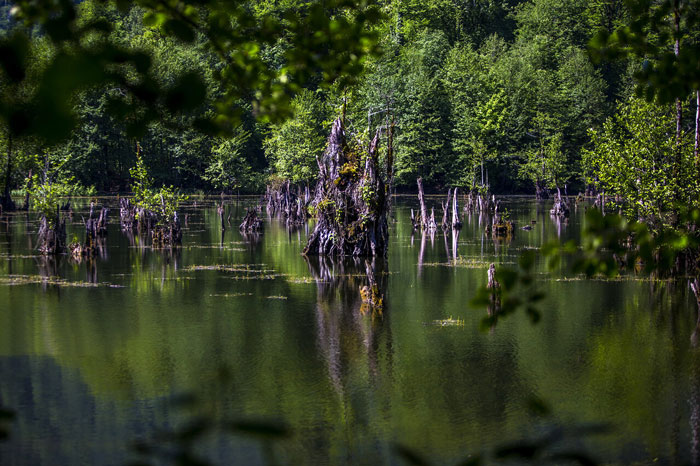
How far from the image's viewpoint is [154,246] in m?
30.5

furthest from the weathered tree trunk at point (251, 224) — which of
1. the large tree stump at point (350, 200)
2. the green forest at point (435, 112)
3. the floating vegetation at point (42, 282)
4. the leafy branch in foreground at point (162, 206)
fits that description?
the floating vegetation at point (42, 282)

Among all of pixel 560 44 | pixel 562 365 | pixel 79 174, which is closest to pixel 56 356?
pixel 562 365

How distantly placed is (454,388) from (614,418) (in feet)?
7.78

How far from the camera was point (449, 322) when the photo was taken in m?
17.0

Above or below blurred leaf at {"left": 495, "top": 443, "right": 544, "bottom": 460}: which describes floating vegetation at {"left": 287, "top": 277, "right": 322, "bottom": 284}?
below

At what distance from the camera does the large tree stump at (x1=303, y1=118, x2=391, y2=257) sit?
25.3 metres

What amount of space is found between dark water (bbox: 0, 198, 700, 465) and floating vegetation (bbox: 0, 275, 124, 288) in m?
0.08

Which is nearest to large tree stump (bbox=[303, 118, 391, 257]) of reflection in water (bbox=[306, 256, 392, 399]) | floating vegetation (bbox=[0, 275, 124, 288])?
reflection in water (bbox=[306, 256, 392, 399])

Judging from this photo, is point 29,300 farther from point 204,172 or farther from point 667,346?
point 204,172

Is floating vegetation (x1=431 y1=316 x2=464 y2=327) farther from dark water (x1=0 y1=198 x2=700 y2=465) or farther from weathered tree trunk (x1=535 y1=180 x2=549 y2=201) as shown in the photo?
weathered tree trunk (x1=535 y1=180 x2=549 y2=201)

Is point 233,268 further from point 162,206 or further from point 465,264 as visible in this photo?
point 465,264

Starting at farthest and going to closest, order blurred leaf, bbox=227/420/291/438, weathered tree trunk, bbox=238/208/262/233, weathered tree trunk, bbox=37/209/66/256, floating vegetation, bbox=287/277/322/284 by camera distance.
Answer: weathered tree trunk, bbox=238/208/262/233, weathered tree trunk, bbox=37/209/66/256, floating vegetation, bbox=287/277/322/284, blurred leaf, bbox=227/420/291/438

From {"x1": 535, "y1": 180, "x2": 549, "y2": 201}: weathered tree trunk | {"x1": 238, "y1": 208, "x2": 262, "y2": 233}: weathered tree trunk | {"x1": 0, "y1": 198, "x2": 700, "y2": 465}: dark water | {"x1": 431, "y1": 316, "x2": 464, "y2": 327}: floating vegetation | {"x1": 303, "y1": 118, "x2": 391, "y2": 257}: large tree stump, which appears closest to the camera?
{"x1": 0, "y1": 198, "x2": 700, "y2": 465}: dark water

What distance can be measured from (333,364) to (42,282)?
37.2 ft
